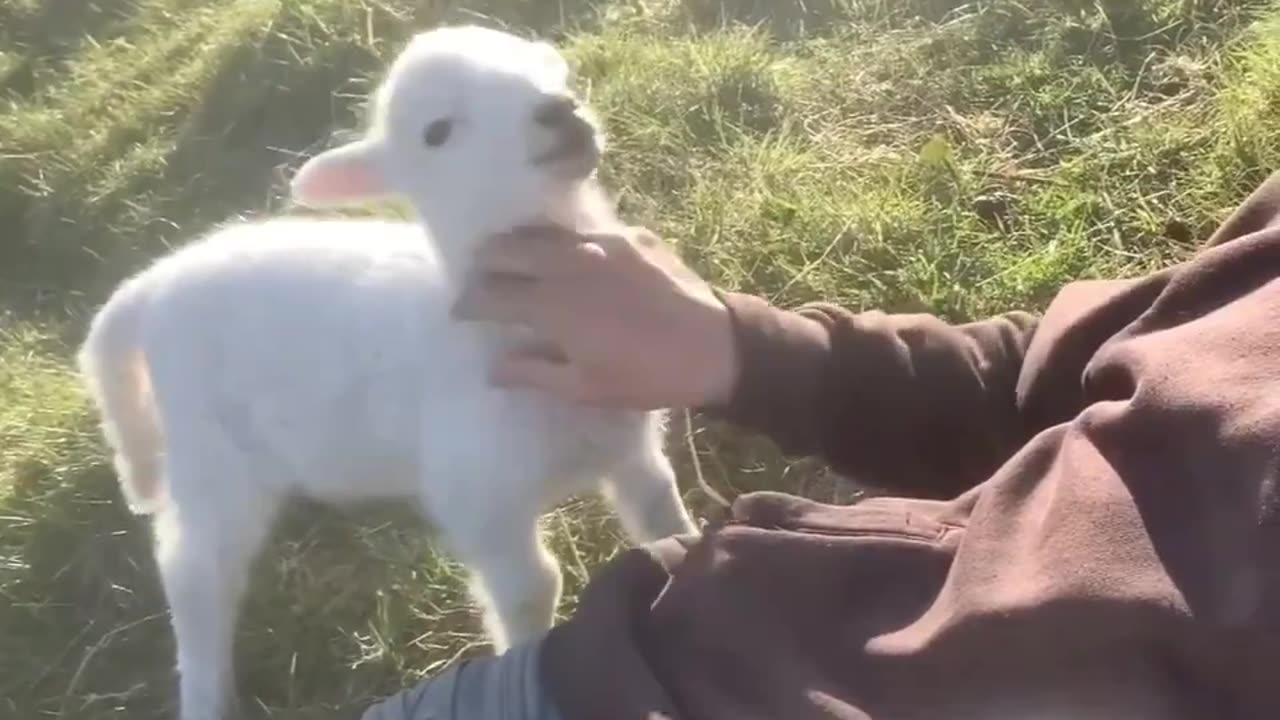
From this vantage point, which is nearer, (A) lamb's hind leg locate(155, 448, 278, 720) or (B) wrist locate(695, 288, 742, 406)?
(B) wrist locate(695, 288, 742, 406)

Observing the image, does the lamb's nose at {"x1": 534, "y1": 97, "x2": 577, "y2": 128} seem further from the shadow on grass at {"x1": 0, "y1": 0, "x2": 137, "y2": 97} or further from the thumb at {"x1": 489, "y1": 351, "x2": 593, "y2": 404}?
the shadow on grass at {"x1": 0, "y1": 0, "x2": 137, "y2": 97}

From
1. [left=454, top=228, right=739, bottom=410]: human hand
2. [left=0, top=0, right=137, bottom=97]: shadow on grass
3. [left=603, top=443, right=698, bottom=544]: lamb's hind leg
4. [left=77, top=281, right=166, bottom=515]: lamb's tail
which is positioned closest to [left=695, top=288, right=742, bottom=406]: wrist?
[left=454, top=228, right=739, bottom=410]: human hand

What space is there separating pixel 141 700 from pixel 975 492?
4.91ft

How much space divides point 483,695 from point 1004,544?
501mm

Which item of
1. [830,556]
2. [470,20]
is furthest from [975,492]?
[470,20]

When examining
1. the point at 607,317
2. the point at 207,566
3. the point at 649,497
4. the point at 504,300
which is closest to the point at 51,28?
the point at 207,566

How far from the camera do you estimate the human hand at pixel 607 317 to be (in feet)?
4.59

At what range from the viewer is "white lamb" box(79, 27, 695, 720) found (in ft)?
4.79

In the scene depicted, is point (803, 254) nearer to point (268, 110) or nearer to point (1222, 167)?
point (1222, 167)

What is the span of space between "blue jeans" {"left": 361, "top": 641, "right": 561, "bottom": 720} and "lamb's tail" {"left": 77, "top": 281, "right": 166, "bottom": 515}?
78 cm

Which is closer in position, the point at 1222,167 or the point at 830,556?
the point at 830,556

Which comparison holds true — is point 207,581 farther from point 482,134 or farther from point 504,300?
point 482,134

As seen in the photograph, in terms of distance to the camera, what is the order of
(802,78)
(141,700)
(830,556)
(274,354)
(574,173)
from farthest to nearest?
(802,78) → (141,700) → (274,354) → (574,173) → (830,556)

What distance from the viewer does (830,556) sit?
114 centimetres
